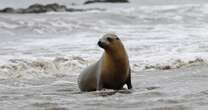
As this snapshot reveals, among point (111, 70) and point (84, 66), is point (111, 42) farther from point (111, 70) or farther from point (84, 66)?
point (84, 66)

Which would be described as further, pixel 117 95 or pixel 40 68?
pixel 40 68

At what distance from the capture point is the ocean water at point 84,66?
604 cm

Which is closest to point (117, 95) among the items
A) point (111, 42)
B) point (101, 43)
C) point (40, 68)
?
point (101, 43)

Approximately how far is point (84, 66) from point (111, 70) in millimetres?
4185

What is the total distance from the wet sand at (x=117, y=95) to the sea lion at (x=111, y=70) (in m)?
0.22

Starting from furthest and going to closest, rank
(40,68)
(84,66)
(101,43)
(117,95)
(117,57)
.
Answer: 1. (84,66)
2. (40,68)
3. (117,57)
4. (101,43)
5. (117,95)

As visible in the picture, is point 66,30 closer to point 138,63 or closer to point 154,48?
point 154,48

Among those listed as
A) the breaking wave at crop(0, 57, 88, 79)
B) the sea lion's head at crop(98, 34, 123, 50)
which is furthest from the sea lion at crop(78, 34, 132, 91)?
the breaking wave at crop(0, 57, 88, 79)

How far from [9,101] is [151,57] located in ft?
22.4

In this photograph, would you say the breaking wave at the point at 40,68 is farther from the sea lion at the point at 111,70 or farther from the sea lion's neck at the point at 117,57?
the sea lion's neck at the point at 117,57

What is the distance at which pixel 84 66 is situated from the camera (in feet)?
37.9

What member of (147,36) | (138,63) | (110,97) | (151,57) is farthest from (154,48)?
(110,97)

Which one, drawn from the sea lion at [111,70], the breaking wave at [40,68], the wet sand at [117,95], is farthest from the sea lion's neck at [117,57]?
the breaking wave at [40,68]

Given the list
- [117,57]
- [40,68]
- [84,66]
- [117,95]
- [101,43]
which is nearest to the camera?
[117,95]
